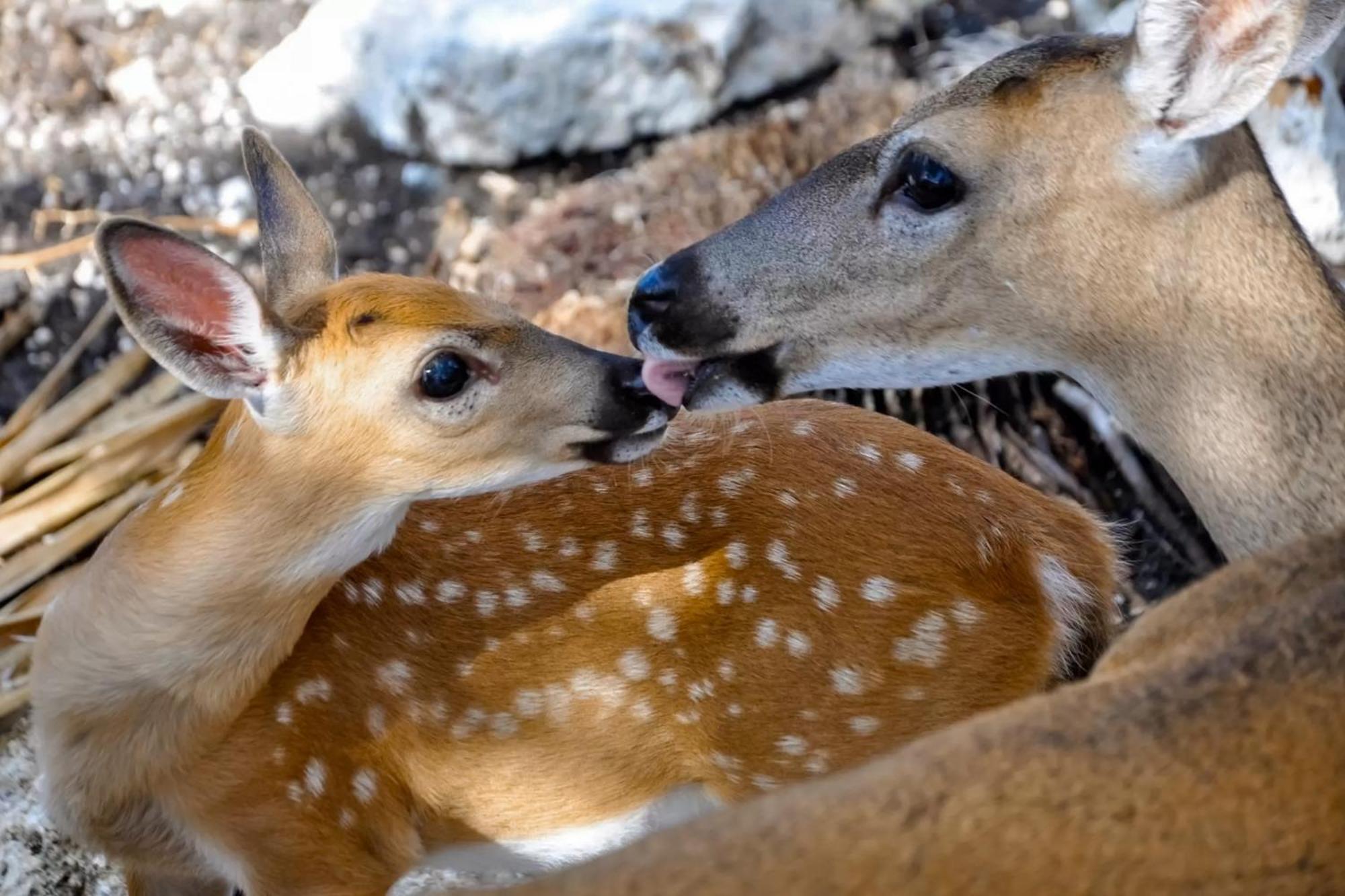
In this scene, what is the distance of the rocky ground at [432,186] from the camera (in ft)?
11.1

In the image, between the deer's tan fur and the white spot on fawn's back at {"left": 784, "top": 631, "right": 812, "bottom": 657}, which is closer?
the deer's tan fur

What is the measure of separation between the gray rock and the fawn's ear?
1728 mm

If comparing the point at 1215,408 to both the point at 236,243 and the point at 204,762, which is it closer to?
the point at 204,762

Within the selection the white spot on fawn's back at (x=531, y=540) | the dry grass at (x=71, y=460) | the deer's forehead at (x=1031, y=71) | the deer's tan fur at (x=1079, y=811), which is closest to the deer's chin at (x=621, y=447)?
the white spot on fawn's back at (x=531, y=540)

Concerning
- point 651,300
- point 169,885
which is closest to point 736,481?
point 651,300

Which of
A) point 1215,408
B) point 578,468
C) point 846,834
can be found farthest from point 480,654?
point 846,834

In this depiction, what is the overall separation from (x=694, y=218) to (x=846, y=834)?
8.83 ft

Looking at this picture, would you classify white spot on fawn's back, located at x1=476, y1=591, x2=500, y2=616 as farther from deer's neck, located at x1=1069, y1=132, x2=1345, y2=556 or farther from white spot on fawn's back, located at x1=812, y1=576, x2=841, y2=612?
deer's neck, located at x1=1069, y1=132, x2=1345, y2=556

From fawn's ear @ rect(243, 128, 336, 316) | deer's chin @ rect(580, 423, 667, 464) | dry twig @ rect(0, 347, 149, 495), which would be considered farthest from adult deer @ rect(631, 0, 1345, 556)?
dry twig @ rect(0, 347, 149, 495)

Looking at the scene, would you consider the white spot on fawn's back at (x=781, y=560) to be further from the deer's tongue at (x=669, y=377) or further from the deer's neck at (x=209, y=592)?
the deer's neck at (x=209, y=592)

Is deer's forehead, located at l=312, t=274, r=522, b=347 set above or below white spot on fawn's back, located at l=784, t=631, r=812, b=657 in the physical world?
above

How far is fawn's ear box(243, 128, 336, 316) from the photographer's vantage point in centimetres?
230

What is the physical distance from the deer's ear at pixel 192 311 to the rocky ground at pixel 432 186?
4.63ft

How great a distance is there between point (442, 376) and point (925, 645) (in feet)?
2.63
